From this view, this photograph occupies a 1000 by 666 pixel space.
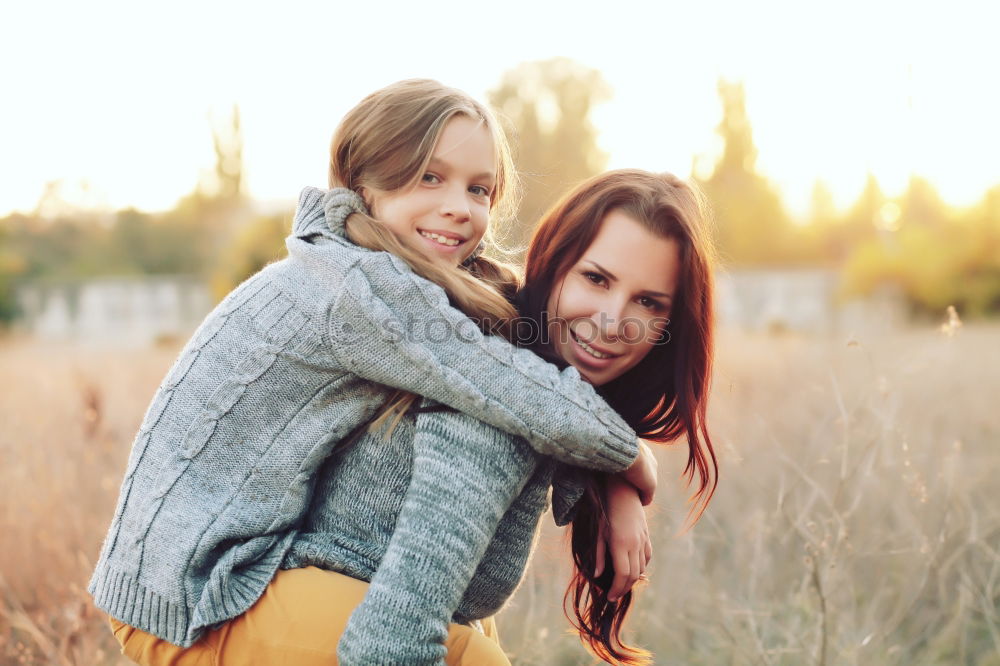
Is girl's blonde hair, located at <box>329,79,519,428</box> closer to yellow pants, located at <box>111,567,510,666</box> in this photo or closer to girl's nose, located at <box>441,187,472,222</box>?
girl's nose, located at <box>441,187,472,222</box>

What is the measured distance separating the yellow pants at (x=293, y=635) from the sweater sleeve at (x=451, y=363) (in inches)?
15.3

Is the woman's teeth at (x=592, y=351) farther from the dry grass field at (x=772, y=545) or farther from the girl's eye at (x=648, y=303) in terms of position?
the dry grass field at (x=772, y=545)

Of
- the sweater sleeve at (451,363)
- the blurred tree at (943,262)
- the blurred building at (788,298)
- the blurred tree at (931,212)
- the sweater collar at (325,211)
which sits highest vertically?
the sweater collar at (325,211)

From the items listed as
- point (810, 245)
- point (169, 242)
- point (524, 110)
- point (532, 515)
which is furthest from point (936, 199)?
point (169, 242)

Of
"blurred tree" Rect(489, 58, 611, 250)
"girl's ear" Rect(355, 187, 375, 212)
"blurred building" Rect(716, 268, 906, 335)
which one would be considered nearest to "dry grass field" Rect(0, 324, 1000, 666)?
"girl's ear" Rect(355, 187, 375, 212)

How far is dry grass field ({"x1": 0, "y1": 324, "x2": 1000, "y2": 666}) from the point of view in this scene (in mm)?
2760

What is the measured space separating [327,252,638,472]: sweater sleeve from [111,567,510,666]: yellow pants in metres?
0.39

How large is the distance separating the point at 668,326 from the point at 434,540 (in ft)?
3.03

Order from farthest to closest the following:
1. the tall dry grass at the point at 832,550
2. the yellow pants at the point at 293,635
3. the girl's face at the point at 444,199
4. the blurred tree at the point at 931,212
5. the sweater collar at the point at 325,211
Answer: the blurred tree at the point at 931,212
the tall dry grass at the point at 832,550
the girl's face at the point at 444,199
the sweater collar at the point at 325,211
the yellow pants at the point at 293,635

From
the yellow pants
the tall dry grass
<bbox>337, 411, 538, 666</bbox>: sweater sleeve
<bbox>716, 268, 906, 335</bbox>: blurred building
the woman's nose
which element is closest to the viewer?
<bbox>337, 411, 538, 666</bbox>: sweater sleeve

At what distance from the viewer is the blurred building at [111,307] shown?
23047mm

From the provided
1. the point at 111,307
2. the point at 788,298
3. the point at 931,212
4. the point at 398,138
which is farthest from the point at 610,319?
the point at 111,307

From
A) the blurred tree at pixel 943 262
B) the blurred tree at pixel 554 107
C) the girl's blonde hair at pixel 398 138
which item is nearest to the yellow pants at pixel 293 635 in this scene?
the girl's blonde hair at pixel 398 138

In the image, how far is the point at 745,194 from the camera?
29906mm
